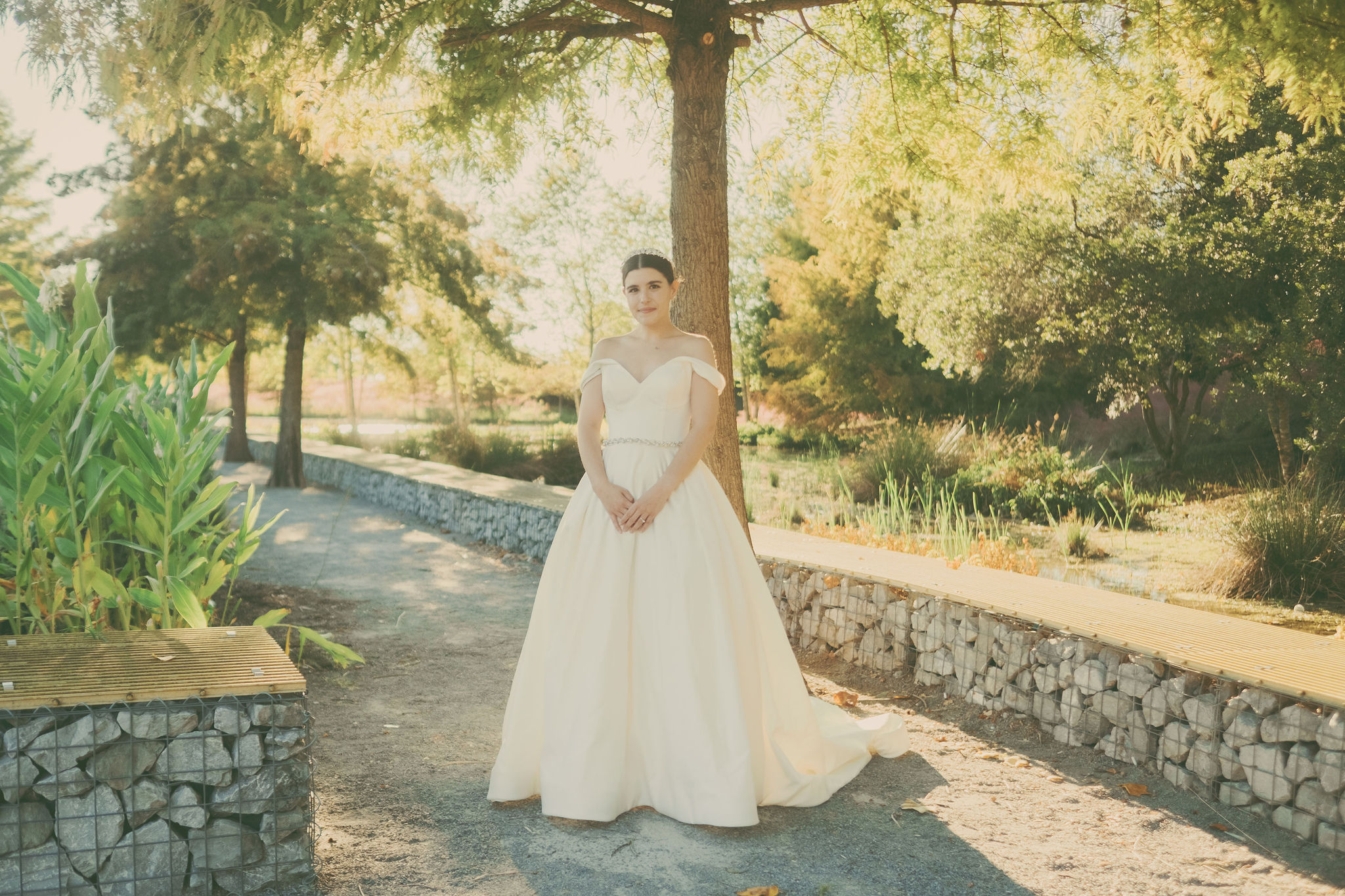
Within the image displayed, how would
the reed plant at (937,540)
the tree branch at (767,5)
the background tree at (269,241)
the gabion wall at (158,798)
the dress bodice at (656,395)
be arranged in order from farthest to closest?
1. the background tree at (269,241)
2. the reed plant at (937,540)
3. the tree branch at (767,5)
4. the dress bodice at (656,395)
5. the gabion wall at (158,798)

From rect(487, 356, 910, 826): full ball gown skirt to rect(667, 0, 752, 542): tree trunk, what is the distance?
1614mm

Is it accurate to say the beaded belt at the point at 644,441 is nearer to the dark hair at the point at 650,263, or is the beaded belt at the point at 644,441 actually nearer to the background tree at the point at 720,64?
the dark hair at the point at 650,263

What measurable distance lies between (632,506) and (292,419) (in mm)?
13834

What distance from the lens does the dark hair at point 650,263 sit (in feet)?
12.6

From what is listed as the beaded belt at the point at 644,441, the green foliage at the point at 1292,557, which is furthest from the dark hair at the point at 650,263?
the green foliage at the point at 1292,557

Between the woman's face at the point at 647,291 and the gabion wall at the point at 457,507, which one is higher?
the woman's face at the point at 647,291

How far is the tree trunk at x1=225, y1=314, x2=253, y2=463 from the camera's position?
1983 cm

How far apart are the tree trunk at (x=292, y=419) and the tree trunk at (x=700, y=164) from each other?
38.1ft

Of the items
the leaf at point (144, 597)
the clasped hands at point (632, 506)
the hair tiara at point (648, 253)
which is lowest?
the leaf at point (144, 597)

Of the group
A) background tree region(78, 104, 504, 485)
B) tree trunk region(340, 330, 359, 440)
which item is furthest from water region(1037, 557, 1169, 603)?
tree trunk region(340, 330, 359, 440)

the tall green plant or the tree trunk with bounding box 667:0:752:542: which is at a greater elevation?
the tree trunk with bounding box 667:0:752:542

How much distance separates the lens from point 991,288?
16.1 metres

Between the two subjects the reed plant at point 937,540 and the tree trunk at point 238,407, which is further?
the tree trunk at point 238,407

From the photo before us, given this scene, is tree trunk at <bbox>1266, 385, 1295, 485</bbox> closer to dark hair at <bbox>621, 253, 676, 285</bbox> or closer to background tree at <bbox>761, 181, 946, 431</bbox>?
dark hair at <bbox>621, 253, 676, 285</bbox>
